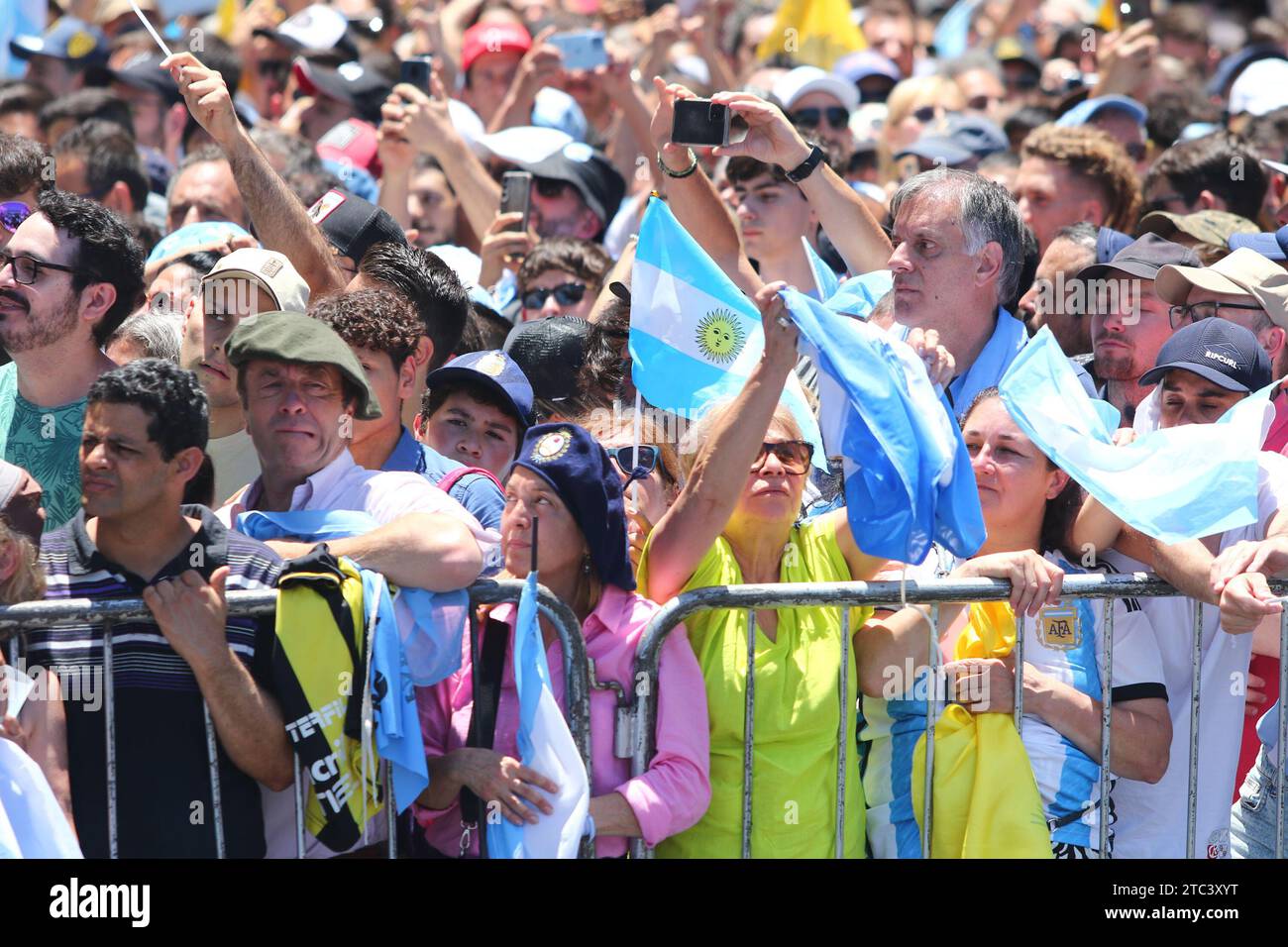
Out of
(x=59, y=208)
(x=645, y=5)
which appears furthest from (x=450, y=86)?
(x=59, y=208)

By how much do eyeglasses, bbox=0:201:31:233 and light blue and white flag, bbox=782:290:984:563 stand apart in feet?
8.52

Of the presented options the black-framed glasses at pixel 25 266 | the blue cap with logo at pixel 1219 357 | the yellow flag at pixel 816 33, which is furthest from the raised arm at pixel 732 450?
the yellow flag at pixel 816 33

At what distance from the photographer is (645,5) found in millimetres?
13867

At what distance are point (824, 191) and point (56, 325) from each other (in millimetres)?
2399

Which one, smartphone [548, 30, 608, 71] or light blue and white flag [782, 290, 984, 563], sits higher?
smartphone [548, 30, 608, 71]

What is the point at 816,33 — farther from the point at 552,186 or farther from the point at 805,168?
the point at 805,168

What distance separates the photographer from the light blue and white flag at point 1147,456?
13.5 feet

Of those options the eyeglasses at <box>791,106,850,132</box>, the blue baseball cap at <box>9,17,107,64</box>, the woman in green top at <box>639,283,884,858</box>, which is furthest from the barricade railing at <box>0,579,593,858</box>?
the blue baseball cap at <box>9,17,107,64</box>

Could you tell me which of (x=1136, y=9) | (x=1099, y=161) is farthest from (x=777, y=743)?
(x=1136, y=9)

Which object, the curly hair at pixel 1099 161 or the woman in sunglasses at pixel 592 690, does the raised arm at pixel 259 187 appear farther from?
the curly hair at pixel 1099 161

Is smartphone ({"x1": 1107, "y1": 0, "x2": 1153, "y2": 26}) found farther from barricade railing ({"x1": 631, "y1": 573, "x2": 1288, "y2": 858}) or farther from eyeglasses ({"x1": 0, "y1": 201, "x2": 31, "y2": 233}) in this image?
eyeglasses ({"x1": 0, "y1": 201, "x2": 31, "y2": 233})

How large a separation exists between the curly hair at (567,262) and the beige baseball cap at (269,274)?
162 centimetres

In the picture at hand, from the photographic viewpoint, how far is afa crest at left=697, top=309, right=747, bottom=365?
179 inches
